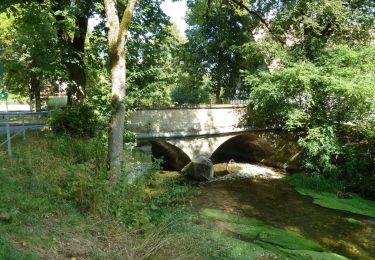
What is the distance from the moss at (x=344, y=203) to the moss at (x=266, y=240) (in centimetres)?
354

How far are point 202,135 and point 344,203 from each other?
7008mm

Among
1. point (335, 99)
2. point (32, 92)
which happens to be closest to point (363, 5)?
point (335, 99)

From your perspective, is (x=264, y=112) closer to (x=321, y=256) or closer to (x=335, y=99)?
(x=335, y=99)

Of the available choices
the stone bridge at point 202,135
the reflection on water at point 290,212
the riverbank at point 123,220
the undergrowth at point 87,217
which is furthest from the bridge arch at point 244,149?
the undergrowth at point 87,217

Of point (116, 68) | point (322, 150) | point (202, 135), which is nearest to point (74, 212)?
point (116, 68)

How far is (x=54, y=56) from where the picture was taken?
37.7 ft

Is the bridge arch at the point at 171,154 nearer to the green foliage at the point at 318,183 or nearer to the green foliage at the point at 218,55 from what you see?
the green foliage at the point at 318,183

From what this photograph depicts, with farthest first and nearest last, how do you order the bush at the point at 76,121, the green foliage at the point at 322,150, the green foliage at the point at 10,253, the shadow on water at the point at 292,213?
the green foliage at the point at 322,150
the bush at the point at 76,121
the shadow on water at the point at 292,213
the green foliage at the point at 10,253

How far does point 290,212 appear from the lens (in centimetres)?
1147

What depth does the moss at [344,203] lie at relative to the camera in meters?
11.9

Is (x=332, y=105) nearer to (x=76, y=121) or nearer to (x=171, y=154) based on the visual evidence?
(x=171, y=154)

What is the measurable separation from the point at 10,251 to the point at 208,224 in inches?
207

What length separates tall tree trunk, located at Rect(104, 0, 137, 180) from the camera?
24.5ft

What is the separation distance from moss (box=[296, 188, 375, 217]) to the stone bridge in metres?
3.69
